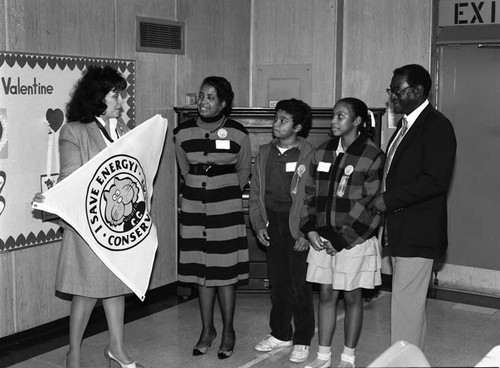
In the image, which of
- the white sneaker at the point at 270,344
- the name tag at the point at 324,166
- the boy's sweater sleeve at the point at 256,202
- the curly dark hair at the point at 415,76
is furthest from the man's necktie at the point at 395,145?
the white sneaker at the point at 270,344

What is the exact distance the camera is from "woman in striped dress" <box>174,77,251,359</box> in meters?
4.41

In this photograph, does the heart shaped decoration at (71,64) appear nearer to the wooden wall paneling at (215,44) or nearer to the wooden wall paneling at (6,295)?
the wooden wall paneling at (215,44)

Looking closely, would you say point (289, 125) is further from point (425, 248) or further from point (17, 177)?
point (17, 177)

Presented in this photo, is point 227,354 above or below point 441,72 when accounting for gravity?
below

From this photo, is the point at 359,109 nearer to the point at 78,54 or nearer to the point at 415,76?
the point at 415,76

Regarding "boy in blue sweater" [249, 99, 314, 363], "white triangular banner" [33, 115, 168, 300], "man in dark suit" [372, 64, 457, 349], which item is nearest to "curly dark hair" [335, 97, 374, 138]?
"man in dark suit" [372, 64, 457, 349]

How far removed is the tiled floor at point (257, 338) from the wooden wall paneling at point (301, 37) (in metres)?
2.05

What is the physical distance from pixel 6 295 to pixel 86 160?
135 centimetres

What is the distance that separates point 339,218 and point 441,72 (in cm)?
263

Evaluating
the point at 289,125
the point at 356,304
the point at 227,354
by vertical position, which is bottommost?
the point at 227,354

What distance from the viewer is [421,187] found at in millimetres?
3695

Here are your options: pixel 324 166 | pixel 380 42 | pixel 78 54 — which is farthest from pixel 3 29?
pixel 380 42

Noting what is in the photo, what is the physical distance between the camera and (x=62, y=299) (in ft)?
16.7

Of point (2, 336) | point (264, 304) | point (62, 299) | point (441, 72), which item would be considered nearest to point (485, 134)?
point (441, 72)
